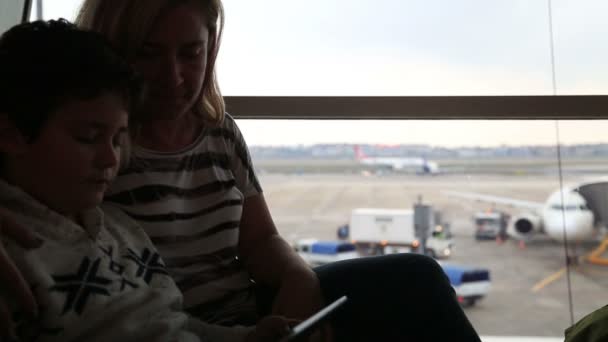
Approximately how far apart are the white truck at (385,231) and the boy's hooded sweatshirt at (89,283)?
14.8 feet

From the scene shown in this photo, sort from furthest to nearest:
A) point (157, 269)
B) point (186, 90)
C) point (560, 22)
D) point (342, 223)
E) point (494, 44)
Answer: point (342, 223)
point (494, 44)
point (560, 22)
point (186, 90)
point (157, 269)

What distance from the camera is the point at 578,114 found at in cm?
171

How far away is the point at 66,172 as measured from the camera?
2.43ft

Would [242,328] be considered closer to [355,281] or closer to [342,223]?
[355,281]

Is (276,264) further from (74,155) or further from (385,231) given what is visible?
(385,231)

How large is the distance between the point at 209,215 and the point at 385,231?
4801 millimetres

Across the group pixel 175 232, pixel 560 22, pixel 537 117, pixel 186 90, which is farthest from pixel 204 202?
pixel 560 22

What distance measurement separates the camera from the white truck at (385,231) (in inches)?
217

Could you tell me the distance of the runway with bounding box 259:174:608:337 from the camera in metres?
5.81

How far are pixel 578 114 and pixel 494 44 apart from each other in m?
1.44

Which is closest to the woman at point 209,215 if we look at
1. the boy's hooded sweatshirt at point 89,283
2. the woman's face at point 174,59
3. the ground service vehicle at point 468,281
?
the woman's face at point 174,59

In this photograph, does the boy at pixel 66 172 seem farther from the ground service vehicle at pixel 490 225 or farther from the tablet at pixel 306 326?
the ground service vehicle at pixel 490 225

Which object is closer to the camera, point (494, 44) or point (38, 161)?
point (38, 161)

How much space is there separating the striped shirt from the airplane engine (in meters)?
6.22
